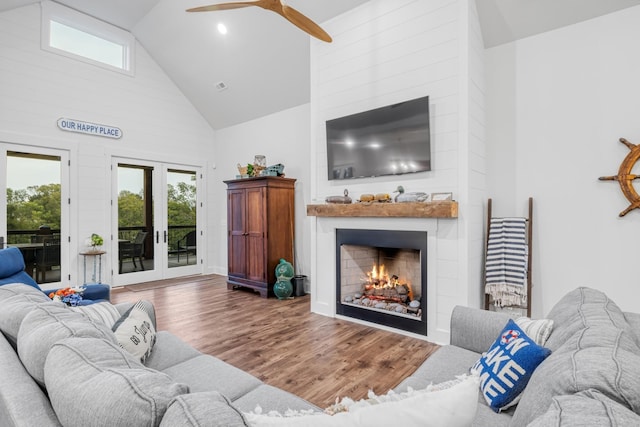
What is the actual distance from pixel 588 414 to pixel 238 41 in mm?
5631

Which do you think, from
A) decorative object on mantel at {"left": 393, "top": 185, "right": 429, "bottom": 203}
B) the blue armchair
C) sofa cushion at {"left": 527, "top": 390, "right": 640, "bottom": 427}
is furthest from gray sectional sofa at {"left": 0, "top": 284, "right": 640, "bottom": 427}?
decorative object on mantel at {"left": 393, "top": 185, "right": 429, "bottom": 203}

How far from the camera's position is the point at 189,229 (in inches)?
273

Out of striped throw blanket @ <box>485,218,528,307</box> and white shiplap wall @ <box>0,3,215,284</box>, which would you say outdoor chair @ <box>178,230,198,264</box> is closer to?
white shiplap wall @ <box>0,3,215,284</box>

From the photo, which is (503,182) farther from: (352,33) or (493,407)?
(493,407)

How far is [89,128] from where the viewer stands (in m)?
5.46

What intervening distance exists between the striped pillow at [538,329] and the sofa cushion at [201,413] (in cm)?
146

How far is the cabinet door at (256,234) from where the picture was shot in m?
5.25

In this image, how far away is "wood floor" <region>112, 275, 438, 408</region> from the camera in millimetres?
2518

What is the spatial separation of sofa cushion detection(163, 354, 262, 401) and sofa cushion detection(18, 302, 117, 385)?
62 centimetres

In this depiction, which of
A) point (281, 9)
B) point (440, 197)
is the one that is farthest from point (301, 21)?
point (440, 197)

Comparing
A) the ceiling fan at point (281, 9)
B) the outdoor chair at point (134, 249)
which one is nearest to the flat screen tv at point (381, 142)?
the ceiling fan at point (281, 9)

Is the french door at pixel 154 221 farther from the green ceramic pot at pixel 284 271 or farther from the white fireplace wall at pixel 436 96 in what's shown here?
the white fireplace wall at pixel 436 96

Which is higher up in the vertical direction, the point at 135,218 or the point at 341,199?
the point at 341,199

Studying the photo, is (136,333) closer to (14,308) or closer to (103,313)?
(103,313)
